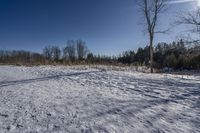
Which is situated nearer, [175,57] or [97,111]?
[97,111]

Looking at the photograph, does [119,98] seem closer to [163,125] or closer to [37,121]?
[163,125]

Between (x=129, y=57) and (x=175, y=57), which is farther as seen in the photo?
(x=129, y=57)

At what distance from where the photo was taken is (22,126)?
4141 mm

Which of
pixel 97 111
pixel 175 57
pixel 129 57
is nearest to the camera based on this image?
pixel 97 111

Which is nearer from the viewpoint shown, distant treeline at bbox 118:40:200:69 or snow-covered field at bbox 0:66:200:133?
snow-covered field at bbox 0:66:200:133

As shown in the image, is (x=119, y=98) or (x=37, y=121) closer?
(x=37, y=121)

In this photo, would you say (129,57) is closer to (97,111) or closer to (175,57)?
(175,57)

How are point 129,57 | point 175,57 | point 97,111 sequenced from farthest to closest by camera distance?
point 129,57 → point 175,57 → point 97,111

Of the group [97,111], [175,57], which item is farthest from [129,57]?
[97,111]

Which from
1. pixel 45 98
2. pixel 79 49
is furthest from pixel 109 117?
pixel 79 49

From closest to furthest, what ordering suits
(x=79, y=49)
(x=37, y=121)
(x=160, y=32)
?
(x=37, y=121) < (x=160, y=32) < (x=79, y=49)

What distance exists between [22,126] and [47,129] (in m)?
0.55

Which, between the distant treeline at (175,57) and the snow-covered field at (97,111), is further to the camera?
the distant treeline at (175,57)

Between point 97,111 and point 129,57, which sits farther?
point 129,57
